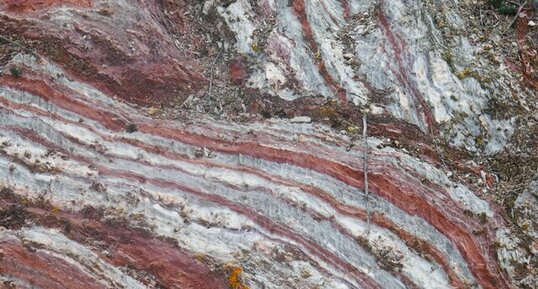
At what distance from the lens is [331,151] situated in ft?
43.0

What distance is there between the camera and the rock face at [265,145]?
11.6 m

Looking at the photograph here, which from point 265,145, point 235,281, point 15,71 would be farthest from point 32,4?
point 235,281

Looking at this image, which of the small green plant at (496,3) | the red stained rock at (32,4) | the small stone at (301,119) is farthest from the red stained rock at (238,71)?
the small green plant at (496,3)

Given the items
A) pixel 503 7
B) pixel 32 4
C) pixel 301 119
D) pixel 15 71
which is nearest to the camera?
pixel 15 71

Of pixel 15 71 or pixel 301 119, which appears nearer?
pixel 15 71

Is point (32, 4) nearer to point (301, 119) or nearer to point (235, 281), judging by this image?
point (301, 119)

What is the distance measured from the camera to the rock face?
457 inches

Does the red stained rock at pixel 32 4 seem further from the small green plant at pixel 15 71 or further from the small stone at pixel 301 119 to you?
the small stone at pixel 301 119

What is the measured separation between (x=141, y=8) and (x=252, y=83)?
380 cm

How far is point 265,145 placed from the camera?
1311cm

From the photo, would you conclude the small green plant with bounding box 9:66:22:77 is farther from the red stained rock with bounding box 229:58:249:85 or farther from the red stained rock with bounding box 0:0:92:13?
the red stained rock with bounding box 229:58:249:85

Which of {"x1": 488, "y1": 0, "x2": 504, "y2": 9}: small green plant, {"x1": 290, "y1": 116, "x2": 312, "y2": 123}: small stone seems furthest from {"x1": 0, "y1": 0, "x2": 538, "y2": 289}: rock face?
{"x1": 488, "y1": 0, "x2": 504, "y2": 9}: small green plant

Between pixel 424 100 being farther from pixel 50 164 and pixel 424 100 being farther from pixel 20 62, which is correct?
pixel 20 62

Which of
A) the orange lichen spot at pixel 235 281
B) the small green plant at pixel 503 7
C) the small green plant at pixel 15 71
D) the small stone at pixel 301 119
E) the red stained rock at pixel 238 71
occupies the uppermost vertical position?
the small green plant at pixel 503 7
